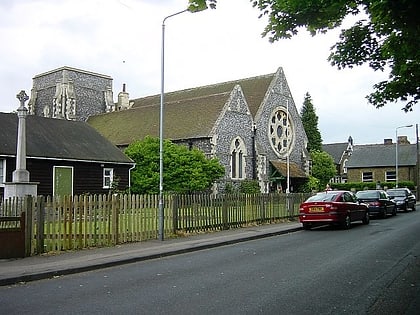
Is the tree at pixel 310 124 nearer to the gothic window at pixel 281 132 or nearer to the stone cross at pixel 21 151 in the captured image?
the gothic window at pixel 281 132

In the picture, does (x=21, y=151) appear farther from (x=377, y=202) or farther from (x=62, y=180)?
(x=377, y=202)

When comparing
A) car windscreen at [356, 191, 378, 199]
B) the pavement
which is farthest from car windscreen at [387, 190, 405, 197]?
the pavement

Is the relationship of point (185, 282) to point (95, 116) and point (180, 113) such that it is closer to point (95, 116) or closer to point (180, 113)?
point (180, 113)

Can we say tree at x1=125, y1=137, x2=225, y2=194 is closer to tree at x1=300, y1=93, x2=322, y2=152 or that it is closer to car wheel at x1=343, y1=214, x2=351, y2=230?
car wheel at x1=343, y1=214, x2=351, y2=230

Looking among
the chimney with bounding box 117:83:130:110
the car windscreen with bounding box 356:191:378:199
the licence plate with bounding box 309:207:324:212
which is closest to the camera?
the licence plate with bounding box 309:207:324:212

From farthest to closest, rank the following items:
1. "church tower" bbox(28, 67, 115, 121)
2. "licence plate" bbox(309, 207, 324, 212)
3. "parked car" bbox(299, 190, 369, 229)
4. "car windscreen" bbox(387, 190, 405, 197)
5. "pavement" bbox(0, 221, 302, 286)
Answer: "church tower" bbox(28, 67, 115, 121) < "car windscreen" bbox(387, 190, 405, 197) < "licence plate" bbox(309, 207, 324, 212) < "parked car" bbox(299, 190, 369, 229) < "pavement" bbox(0, 221, 302, 286)

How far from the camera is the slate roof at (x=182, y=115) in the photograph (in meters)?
40.1

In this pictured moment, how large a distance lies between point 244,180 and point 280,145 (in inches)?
369

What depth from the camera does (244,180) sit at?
138 ft

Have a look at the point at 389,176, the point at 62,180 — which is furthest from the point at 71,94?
the point at 389,176

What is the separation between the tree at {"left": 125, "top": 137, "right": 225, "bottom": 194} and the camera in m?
33.2

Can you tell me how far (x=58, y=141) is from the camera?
30531 mm

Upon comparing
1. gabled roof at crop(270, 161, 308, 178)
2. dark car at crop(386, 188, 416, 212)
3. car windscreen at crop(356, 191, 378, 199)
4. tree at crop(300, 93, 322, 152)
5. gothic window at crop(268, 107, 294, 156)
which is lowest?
dark car at crop(386, 188, 416, 212)

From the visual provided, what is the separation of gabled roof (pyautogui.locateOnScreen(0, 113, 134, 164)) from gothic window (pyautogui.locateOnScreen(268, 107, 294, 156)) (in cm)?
1958
